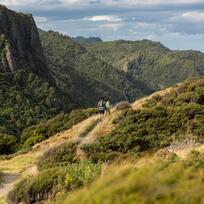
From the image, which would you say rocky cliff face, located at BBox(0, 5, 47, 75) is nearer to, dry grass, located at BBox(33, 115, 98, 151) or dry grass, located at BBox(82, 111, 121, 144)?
dry grass, located at BBox(33, 115, 98, 151)

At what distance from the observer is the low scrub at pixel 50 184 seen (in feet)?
48.3

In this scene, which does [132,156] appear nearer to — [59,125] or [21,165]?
[21,165]

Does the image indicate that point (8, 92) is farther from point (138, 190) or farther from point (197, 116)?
point (138, 190)

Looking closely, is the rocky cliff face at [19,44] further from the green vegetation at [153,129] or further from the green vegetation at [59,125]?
the green vegetation at [153,129]

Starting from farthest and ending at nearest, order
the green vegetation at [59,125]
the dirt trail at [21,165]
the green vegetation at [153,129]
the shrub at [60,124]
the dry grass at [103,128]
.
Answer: the shrub at [60,124] → the green vegetation at [59,125] → the dry grass at [103,128] → the green vegetation at [153,129] → the dirt trail at [21,165]

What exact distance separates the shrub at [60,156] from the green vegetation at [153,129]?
66 centimetres

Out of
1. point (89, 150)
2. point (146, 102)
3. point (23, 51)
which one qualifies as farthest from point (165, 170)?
point (23, 51)

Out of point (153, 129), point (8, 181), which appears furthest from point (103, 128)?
point (8, 181)

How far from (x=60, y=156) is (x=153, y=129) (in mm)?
6041

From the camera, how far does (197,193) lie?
666 centimetres

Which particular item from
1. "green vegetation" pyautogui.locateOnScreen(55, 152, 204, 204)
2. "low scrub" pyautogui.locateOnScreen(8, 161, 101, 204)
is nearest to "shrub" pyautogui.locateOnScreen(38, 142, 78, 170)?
"low scrub" pyautogui.locateOnScreen(8, 161, 101, 204)

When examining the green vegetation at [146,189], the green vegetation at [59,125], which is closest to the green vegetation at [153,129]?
the green vegetation at [59,125]

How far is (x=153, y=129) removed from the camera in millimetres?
29391

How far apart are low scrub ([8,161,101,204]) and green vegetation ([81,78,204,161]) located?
288 inches
